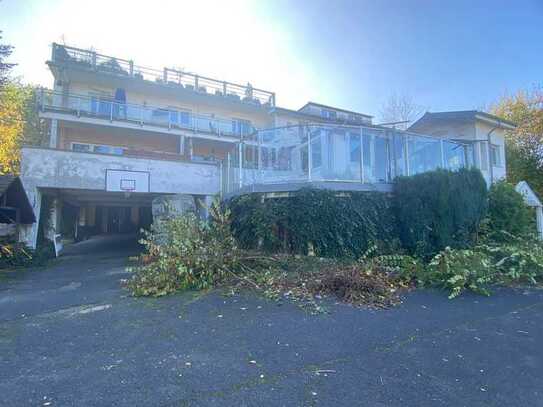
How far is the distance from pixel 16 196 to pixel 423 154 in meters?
14.1

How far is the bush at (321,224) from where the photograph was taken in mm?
7441

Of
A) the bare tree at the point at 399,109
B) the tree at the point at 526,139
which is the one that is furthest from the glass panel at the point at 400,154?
the bare tree at the point at 399,109

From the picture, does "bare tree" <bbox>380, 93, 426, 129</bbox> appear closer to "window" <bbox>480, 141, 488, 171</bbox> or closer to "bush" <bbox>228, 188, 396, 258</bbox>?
"window" <bbox>480, 141, 488, 171</bbox>

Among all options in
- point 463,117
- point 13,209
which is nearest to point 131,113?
point 13,209

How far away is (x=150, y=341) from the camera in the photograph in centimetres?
350

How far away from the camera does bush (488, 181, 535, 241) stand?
31.2ft

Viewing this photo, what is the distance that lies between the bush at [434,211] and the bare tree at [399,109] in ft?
64.9

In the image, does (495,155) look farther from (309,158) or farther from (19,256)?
(19,256)

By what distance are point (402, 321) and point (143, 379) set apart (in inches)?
141

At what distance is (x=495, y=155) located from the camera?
16938 millimetres

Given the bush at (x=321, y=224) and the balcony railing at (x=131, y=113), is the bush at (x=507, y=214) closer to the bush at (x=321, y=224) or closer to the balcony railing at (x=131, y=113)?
the bush at (x=321, y=224)

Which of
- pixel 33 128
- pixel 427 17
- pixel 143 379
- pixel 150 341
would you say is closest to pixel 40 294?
pixel 150 341

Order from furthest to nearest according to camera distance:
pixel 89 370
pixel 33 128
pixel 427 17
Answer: pixel 33 128
pixel 427 17
pixel 89 370

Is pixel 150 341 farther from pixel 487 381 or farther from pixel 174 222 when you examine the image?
pixel 174 222
